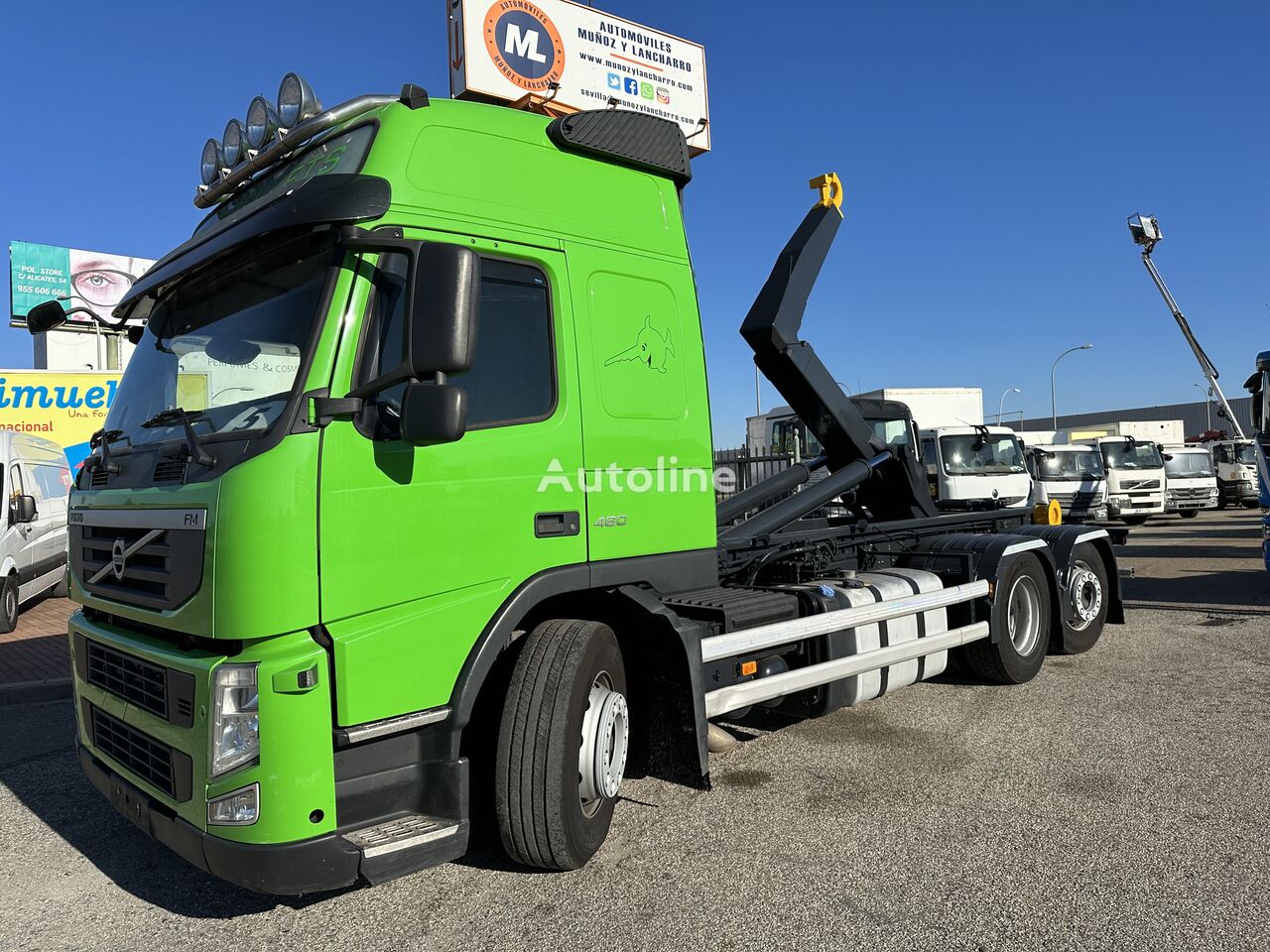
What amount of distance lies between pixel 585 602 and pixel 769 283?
3.50 m

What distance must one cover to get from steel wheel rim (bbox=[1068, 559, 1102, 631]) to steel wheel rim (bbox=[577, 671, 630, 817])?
5142 millimetres

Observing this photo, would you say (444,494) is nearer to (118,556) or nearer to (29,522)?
(118,556)

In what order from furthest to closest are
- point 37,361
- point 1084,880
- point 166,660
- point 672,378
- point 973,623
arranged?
point 37,361
point 973,623
point 672,378
point 1084,880
point 166,660

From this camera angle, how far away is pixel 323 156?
3.56 meters

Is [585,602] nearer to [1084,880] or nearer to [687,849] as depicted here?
[687,849]

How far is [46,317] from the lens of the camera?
4.50m

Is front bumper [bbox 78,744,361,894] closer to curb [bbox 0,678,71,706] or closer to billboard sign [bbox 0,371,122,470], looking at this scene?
curb [bbox 0,678,71,706]

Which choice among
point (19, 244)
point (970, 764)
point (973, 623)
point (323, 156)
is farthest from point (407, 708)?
point (19, 244)

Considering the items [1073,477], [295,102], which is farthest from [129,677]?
[1073,477]

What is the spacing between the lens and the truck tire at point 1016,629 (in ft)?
20.8

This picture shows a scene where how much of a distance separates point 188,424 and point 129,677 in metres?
1.02

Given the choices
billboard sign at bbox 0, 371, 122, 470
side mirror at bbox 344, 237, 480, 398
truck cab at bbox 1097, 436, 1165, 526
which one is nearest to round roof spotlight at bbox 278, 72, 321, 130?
side mirror at bbox 344, 237, 480, 398

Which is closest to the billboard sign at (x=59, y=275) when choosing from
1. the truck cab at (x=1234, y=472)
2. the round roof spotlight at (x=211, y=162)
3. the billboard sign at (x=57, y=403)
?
the billboard sign at (x=57, y=403)

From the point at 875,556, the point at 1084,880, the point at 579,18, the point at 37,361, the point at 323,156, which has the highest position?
Answer: the point at 579,18
